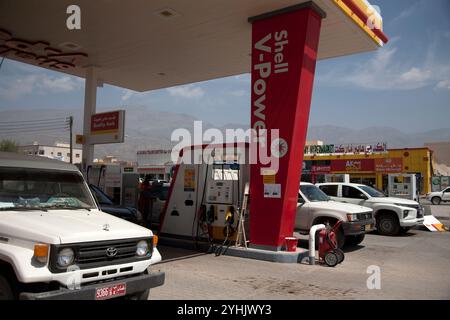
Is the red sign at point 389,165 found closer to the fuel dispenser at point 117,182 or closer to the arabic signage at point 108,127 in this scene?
the fuel dispenser at point 117,182

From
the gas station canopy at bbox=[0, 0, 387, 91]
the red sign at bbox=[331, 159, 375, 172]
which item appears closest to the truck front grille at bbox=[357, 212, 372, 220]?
the gas station canopy at bbox=[0, 0, 387, 91]

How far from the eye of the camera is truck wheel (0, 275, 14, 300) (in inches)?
176

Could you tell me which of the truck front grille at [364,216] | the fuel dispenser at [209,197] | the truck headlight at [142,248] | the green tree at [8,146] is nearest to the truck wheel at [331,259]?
the fuel dispenser at [209,197]

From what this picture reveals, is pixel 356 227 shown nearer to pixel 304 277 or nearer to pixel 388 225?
pixel 304 277

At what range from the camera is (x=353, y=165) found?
1583 inches

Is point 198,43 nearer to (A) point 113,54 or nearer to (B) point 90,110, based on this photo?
(A) point 113,54

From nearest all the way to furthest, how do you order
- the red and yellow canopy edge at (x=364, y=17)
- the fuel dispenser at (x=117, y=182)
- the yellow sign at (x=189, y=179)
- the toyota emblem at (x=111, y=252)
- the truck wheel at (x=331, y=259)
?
1. the toyota emblem at (x=111, y=252)
2. the truck wheel at (x=331, y=259)
3. the red and yellow canopy edge at (x=364, y=17)
4. the yellow sign at (x=189, y=179)
5. the fuel dispenser at (x=117, y=182)

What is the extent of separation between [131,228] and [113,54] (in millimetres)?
10547

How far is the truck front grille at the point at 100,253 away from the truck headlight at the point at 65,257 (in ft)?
0.11

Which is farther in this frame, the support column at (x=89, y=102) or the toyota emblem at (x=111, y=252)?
the support column at (x=89, y=102)

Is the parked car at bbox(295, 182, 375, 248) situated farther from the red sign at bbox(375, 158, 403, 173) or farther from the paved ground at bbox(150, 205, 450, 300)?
the red sign at bbox(375, 158, 403, 173)

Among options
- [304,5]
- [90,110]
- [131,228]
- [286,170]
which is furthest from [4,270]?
[90,110]

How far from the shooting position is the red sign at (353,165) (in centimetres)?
3931
